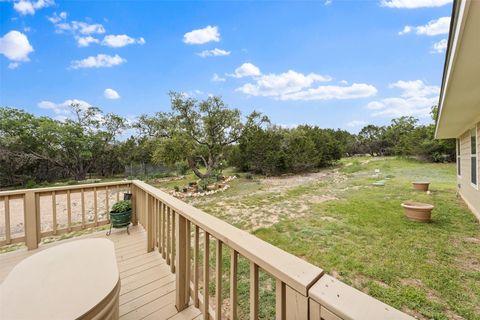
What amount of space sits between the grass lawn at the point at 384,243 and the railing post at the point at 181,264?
889 mm

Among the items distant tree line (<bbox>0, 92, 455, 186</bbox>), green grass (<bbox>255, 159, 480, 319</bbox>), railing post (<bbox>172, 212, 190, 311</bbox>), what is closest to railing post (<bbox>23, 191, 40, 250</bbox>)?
railing post (<bbox>172, 212, 190, 311</bbox>)

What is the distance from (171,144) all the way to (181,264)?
7922mm

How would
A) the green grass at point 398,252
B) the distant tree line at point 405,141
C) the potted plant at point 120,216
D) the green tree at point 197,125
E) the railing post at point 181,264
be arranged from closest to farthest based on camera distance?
the railing post at point 181,264
the green grass at point 398,252
the potted plant at point 120,216
the green tree at point 197,125
the distant tree line at point 405,141

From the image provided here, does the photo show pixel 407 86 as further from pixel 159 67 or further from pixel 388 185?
pixel 159 67

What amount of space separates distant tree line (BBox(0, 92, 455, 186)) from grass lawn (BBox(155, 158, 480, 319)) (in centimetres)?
490

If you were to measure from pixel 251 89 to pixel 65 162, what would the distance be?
47.3 feet

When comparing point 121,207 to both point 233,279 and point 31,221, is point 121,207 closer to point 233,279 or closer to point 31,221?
point 31,221

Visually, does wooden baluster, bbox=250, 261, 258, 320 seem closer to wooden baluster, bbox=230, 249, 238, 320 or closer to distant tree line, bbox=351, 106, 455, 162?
wooden baluster, bbox=230, 249, 238, 320

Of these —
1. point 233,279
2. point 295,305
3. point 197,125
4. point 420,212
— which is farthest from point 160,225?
point 197,125

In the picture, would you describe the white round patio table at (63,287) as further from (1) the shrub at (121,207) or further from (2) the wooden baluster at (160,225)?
(1) the shrub at (121,207)

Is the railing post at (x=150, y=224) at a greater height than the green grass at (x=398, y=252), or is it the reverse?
the railing post at (x=150, y=224)

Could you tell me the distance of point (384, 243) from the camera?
353 cm

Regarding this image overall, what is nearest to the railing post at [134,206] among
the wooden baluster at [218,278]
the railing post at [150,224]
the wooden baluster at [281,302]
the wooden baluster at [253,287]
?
the railing post at [150,224]

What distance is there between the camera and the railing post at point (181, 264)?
1633mm
